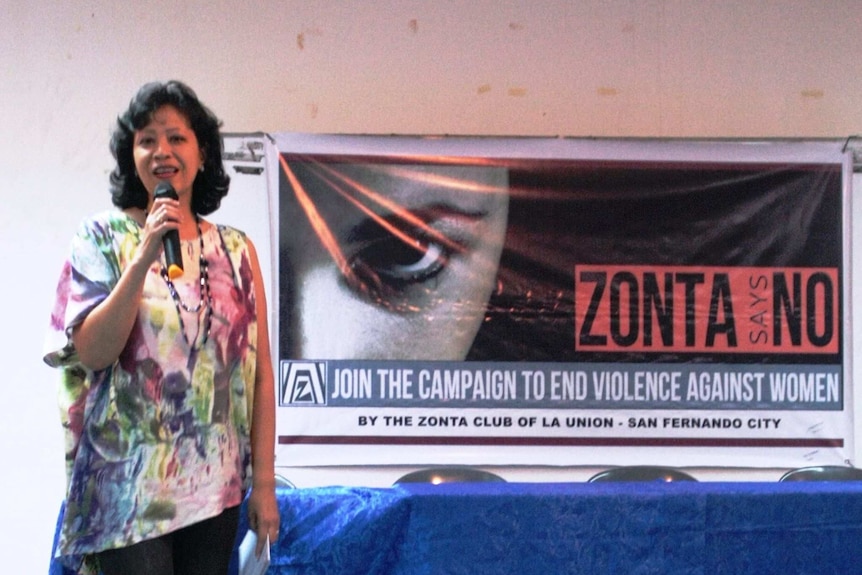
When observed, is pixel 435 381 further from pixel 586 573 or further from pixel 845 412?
pixel 586 573

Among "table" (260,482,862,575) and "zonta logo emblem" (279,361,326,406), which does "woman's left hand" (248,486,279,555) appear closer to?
"table" (260,482,862,575)

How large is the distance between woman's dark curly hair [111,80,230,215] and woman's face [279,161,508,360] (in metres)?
1.99

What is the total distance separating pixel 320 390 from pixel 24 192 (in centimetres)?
131

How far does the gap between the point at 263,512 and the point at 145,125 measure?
56 cm

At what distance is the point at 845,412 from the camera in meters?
3.40

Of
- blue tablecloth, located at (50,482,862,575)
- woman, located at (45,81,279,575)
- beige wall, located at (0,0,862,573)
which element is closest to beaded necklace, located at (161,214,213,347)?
woman, located at (45,81,279,575)

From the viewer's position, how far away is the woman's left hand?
1322 mm

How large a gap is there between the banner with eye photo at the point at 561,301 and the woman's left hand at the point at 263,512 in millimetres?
2005

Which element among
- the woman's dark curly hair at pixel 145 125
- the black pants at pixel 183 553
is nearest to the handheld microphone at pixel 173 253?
the woman's dark curly hair at pixel 145 125

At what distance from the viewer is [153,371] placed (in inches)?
46.4

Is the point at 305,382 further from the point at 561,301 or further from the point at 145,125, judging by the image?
the point at 145,125

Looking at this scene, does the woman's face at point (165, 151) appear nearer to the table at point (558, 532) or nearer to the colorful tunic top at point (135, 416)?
the colorful tunic top at point (135, 416)

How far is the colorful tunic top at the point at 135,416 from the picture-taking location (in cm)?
117

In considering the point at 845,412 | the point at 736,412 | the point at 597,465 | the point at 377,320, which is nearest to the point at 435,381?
the point at 377,320
